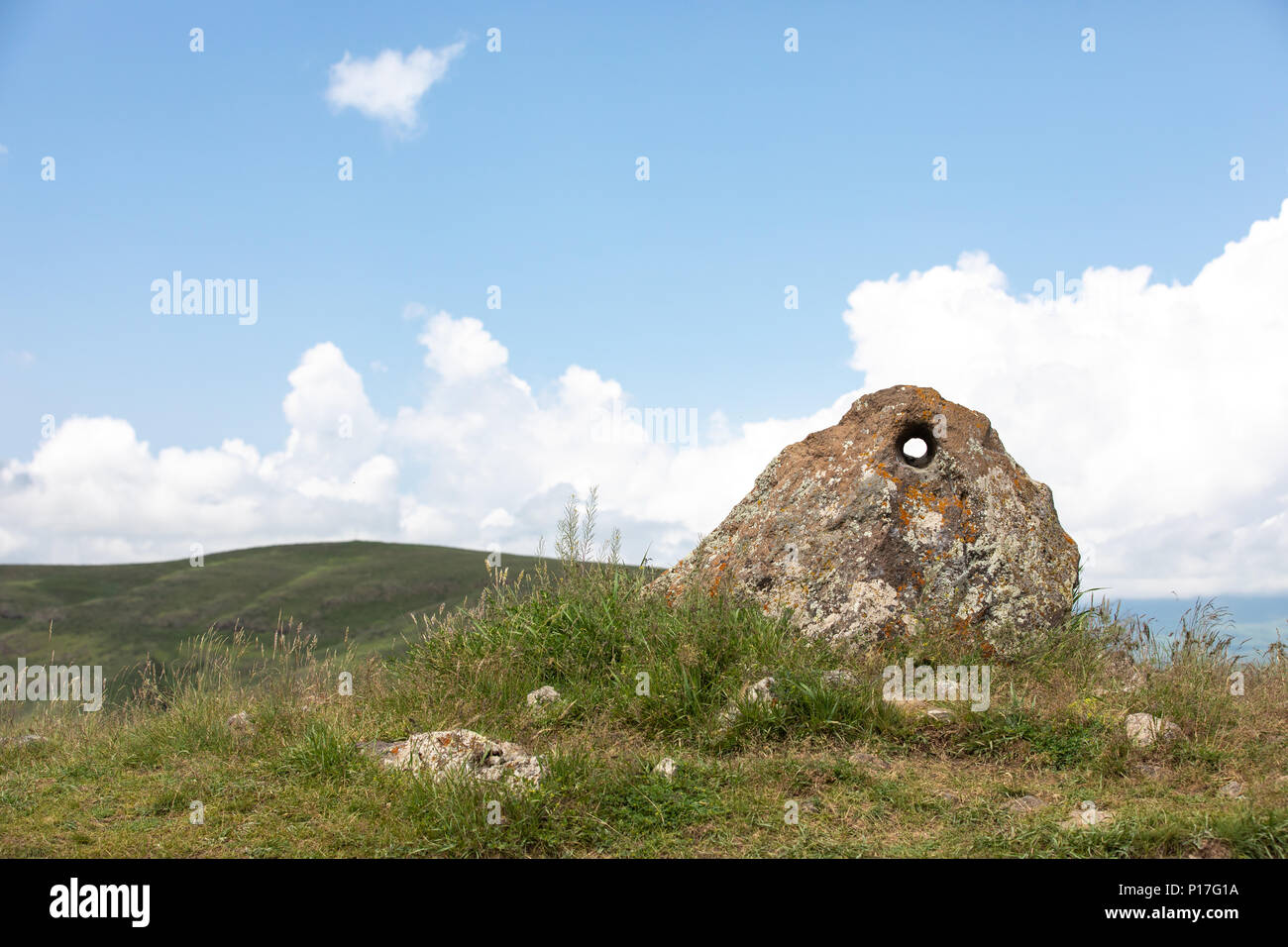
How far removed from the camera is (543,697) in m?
6.90

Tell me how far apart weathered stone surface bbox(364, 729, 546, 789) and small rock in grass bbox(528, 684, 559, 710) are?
0.81 meters

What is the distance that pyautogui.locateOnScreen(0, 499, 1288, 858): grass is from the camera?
4973mm

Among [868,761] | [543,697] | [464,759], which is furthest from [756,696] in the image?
[464,759]

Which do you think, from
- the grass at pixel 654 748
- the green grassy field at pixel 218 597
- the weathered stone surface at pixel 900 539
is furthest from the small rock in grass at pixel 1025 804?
the green grassy field at pixel 218 597

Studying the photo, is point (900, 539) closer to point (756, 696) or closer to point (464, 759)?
point (756, 696)

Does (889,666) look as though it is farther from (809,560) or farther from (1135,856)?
(1135,856)

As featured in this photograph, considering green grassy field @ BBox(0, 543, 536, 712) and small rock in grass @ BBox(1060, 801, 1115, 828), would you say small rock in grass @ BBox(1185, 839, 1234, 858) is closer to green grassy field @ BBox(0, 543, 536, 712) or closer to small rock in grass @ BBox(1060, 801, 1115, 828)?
small rock in grass @ BBox(1060, 801, 1115, 828)

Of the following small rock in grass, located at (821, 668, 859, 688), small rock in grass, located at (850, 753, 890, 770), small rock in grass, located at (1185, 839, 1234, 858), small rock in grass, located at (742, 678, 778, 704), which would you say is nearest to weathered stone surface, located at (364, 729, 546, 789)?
small rock in grass, located at (742, 678, 778, 704)

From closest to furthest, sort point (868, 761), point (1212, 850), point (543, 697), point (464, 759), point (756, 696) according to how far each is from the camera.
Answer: point (1212, 850) → point (464, 759) → point (868, 761) → point (756, 696) → point (543, 697)

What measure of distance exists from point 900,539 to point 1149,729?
2640mm

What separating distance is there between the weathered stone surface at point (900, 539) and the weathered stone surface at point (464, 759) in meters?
3.12

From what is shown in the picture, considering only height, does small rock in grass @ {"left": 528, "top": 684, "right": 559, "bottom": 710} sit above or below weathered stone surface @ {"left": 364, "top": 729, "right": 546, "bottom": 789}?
above
